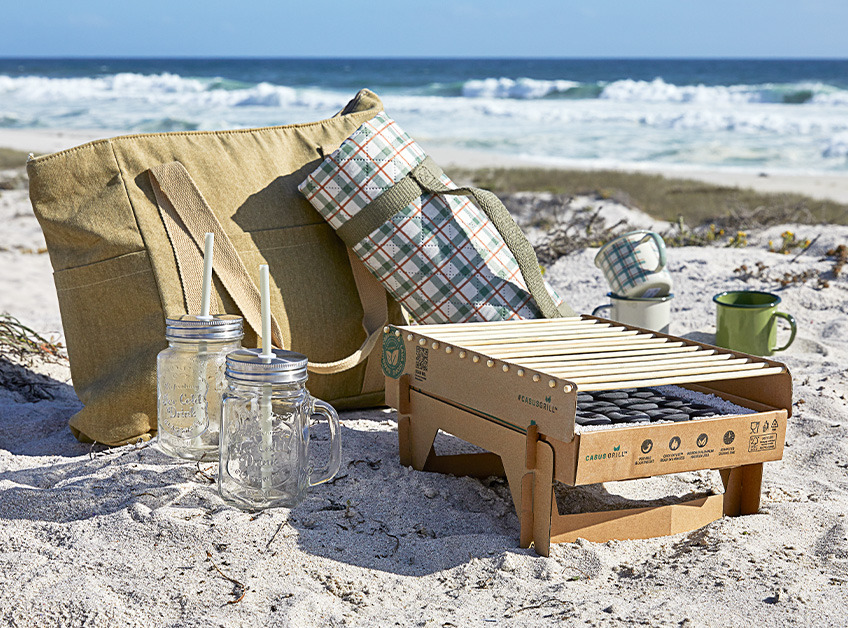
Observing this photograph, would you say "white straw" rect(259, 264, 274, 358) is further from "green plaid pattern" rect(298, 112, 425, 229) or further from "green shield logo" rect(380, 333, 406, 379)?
"green plaid pattern" rect(298, 112, 425, 229)

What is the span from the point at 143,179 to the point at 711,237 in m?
4.81

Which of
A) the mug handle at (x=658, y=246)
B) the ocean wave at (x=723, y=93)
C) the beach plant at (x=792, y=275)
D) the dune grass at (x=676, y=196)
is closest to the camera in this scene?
the mug handle at (x=658, y=246)

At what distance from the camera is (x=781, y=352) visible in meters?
4.07

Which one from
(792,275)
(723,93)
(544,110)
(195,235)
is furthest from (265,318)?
(723,93)

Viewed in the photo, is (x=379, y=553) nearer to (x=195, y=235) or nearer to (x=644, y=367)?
(x=644, y=367)

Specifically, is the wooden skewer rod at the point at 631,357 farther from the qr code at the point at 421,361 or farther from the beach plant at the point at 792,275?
the beach plant at the point at 792,275

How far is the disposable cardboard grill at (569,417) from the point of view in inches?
79.6

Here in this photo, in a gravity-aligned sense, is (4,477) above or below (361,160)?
below

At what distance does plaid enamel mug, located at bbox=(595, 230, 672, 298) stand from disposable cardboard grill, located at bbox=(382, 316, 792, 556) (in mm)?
925

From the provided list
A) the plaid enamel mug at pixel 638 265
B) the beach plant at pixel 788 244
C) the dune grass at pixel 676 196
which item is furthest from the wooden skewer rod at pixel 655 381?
the dune grass at pixel 676 196

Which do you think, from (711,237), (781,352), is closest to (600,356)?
(781,352)

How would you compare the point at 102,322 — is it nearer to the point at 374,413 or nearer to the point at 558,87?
the point at 374,413

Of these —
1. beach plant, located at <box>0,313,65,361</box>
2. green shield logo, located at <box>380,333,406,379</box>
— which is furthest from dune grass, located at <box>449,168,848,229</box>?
→ beach plant, located at <box>0,313,65,361</box>

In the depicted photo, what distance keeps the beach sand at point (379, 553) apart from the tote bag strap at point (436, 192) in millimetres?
772
